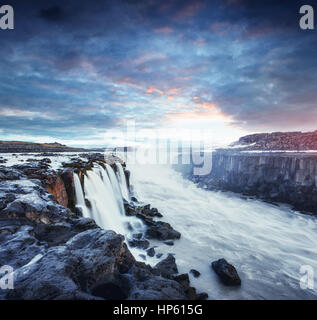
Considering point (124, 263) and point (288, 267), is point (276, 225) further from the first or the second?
point (124, 263)

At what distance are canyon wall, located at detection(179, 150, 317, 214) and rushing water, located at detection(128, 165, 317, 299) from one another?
115 inches

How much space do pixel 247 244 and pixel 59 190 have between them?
14736mm

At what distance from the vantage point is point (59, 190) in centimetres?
1080

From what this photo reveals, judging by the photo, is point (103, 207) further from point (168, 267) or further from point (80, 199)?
point (168, 267)

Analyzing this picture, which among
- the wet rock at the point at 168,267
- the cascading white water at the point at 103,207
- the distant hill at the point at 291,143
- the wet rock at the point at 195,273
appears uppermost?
the distant hill at the point at 291,143

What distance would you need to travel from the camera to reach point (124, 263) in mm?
5117

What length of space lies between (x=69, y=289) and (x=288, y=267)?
13796 mm

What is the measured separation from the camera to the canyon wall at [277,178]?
78.6 ft

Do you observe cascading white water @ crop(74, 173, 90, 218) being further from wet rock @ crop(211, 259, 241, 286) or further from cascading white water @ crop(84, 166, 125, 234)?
wet rock @ crop(211, 259, 241, 286)

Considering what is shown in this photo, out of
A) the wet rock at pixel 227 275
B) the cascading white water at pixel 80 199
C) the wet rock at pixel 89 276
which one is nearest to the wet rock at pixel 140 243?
the cascading white water at pixel 80 199

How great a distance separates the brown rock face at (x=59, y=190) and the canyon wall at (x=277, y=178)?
89.9 feet

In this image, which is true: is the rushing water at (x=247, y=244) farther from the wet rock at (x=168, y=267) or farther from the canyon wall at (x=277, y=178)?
the canyon wall at (x=277, y=178)

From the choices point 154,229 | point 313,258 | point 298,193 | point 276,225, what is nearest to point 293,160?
point 298,193

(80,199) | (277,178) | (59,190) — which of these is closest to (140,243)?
(80,199)
